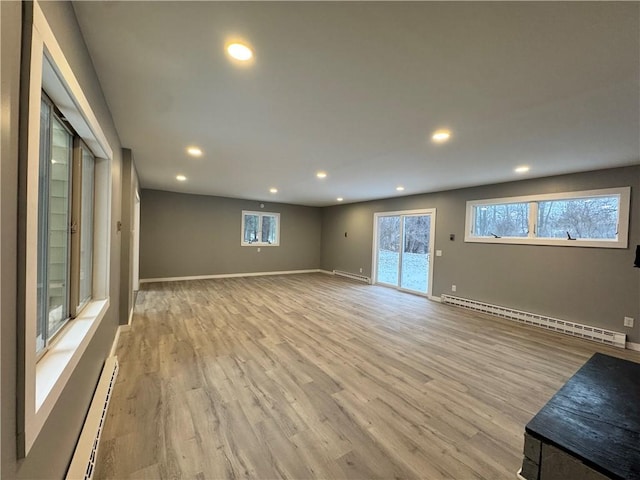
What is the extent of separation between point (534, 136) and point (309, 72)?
2.39 m

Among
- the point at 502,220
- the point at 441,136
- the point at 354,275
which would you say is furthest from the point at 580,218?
the point at 354,275

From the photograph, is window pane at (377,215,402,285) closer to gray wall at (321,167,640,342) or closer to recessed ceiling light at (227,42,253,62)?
gray wall at (321,167,640,342)

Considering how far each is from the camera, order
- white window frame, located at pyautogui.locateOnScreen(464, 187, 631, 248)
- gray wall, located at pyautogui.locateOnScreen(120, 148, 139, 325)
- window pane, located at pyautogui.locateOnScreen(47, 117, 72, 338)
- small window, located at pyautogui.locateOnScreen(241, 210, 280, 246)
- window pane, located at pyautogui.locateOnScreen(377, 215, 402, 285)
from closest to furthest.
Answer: window pane, located at pyautogui.locateOnScreen(47, 117, 72, 338), gray wall, located at pyautogui.locateOnScreen(120, 148, 139, 325), white window frame, located at pyautogui.locateOnScreen(464, 187, 631, 248), window pane, located at pyautogui.locateOnScreen(377, 215, 402, 285), small window, located at pyautogui.locateOnScreen(241, 210, 280, 246)

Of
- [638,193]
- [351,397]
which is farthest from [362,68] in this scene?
[638,193]

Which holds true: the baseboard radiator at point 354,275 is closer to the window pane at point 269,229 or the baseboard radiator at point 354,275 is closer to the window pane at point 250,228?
the window pane at point 269,229

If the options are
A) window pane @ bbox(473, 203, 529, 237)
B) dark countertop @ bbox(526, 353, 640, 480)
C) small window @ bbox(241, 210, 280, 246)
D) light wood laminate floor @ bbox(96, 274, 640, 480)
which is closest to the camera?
dark countertop @ bbox(526, 353, 640, 480)

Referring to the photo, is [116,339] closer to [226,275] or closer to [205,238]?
[205,238]

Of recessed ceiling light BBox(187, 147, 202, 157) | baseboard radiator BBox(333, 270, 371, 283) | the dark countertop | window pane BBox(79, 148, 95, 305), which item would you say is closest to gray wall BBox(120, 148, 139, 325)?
recessed ceiling light BBox(187, 147, 202, 157)

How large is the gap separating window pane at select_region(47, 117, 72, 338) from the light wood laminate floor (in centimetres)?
89

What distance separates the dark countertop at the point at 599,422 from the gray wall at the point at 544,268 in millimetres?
3666

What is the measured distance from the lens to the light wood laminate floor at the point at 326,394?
1.54 meters

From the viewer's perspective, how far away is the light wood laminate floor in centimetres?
154

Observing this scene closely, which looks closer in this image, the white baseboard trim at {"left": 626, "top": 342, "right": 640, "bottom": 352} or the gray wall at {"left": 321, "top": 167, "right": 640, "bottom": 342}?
the white baseboard trim at {"left": 626, "top": 342, "right": 640, "bottom": 352}

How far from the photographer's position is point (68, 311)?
173cm
